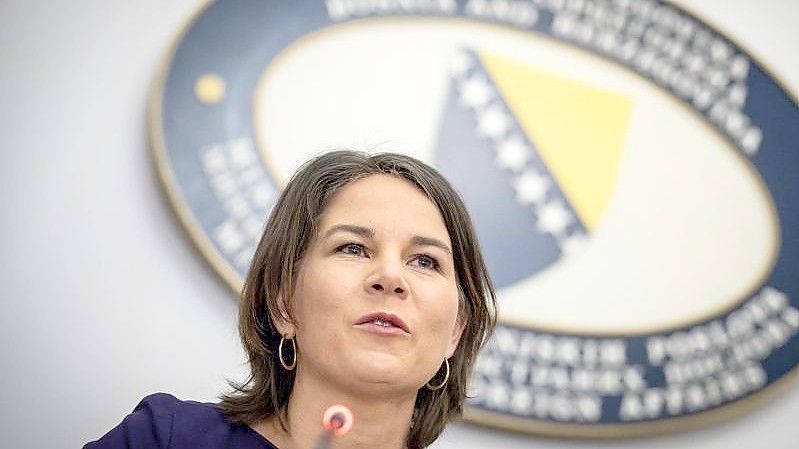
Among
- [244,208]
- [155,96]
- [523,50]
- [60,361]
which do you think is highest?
[523,50]

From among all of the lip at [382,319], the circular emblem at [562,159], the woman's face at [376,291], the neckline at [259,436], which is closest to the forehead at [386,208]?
the woman's face at [376,291]

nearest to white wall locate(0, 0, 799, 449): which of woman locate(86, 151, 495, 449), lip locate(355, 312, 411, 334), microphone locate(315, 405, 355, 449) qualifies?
woman locate(86, 151, 495, 449)

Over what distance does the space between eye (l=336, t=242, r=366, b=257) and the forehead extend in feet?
0.10

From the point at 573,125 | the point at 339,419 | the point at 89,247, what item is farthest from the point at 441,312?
the point at 573,125

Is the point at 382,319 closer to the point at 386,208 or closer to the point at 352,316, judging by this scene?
the point at 352,316

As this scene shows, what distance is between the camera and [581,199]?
2061 millimetres

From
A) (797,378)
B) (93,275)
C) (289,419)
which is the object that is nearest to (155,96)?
(93,275)

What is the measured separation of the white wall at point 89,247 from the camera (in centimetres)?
172

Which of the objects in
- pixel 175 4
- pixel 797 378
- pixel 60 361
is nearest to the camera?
pixel 60 361

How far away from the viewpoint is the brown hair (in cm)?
143

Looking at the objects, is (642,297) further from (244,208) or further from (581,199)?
(244,208)

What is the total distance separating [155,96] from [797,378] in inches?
53.4

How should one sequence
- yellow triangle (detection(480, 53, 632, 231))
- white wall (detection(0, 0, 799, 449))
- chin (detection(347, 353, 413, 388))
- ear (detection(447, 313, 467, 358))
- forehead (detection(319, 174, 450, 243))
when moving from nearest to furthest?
chin (detection(347, 353, 413, 388))
forehead (detection(319, 174, 450, 243))
ear (detection(447, 313, 467, 358))
white wall (detection(0, 0, 799, 449))
yellow triangle (detection(480, 53, 632, 231))

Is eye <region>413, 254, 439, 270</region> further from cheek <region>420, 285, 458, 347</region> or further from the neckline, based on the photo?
the neckline
